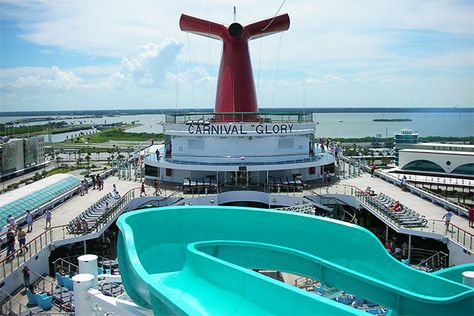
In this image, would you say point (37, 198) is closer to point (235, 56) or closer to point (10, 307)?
point (10, 307)

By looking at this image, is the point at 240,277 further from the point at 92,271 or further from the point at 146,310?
the point at 92,271

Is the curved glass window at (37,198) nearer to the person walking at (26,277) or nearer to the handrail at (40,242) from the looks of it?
the handrail at (40,242)

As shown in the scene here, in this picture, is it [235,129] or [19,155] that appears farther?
[19,155]

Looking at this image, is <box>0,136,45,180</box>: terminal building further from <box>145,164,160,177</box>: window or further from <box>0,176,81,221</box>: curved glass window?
<box>145,164,160,177</box>: window

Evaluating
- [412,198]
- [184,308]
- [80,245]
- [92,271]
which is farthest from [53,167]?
[184,308]

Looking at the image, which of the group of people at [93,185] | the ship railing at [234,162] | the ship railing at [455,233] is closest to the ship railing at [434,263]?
the ship railing at [455,233]

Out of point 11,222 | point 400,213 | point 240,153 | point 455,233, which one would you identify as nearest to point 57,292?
point 11,222

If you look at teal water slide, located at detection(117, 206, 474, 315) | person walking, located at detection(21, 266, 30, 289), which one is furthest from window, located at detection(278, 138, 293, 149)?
teal water slide, located at detection(117, 206, 474, 315)
